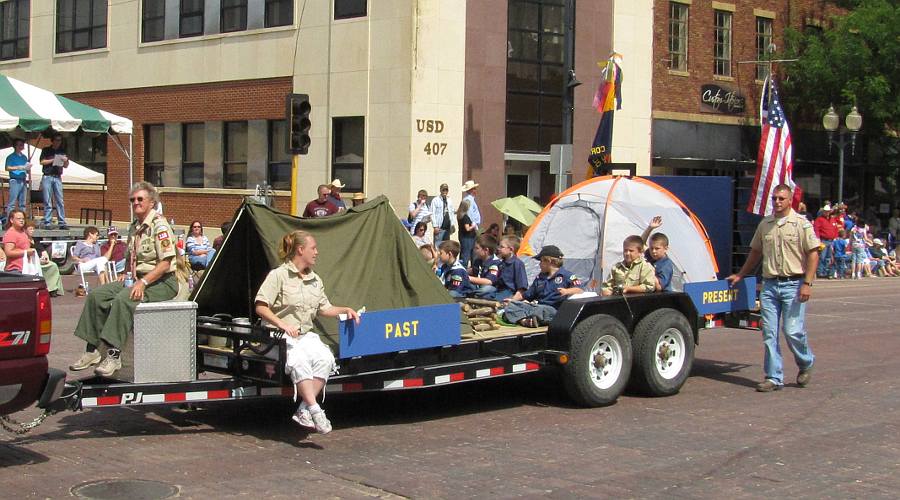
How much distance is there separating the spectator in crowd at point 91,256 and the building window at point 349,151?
28.5 feet

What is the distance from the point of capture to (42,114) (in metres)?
23.2

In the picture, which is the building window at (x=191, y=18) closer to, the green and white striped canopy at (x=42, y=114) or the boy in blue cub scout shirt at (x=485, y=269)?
the green and white striped canopy at (x=42, y=114)

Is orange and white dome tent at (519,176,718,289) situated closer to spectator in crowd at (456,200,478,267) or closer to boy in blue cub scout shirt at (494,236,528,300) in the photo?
boy in blue cub scout shirt at (494,236,528,300)

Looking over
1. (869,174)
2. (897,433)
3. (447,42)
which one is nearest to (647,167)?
(447,42)

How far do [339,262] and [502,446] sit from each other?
198cm

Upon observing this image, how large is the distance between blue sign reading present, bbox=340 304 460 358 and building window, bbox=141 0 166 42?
26827mm

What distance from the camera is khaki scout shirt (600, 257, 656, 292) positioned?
10.5 m

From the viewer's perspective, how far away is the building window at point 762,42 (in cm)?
3469

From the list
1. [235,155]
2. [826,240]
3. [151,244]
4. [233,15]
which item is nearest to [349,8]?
[233,15]

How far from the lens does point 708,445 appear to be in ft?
28.2

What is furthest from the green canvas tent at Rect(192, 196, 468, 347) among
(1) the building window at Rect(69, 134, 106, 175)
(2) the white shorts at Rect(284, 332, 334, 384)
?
(1) the building window at Rect(69, 134, 106, 175)

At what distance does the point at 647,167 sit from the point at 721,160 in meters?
2.98

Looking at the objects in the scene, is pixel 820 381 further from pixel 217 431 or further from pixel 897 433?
pixel 217 431

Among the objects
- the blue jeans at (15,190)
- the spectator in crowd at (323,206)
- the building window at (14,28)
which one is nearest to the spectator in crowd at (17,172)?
the blue jeans at (15,190)
